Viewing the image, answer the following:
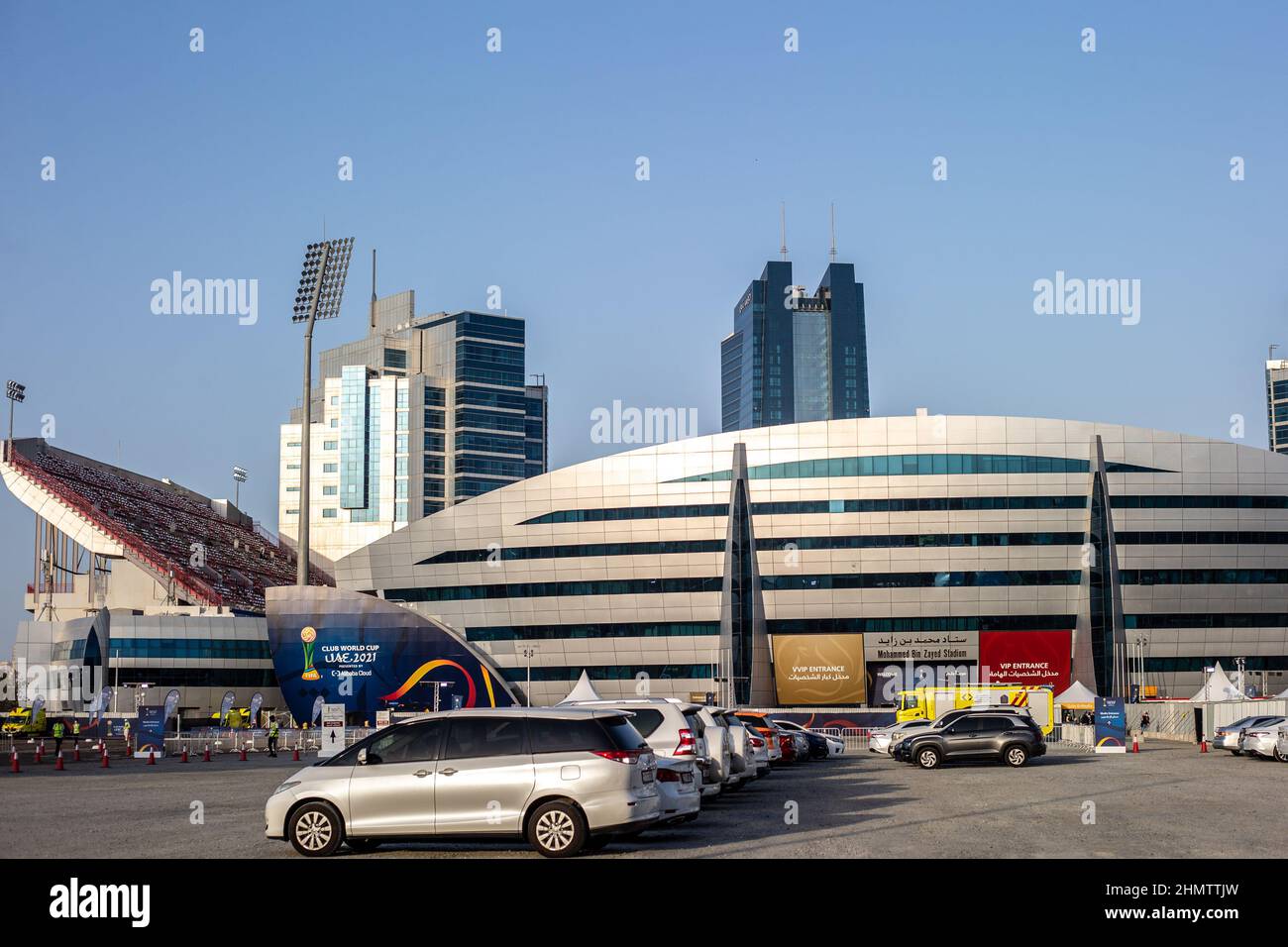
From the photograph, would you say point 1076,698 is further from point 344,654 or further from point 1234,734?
point 344,654

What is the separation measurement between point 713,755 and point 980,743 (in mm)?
17558

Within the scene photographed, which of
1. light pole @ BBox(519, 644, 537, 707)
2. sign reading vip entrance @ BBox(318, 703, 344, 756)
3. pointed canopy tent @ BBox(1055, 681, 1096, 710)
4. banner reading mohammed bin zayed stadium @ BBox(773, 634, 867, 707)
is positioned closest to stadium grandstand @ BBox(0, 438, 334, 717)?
light pole @ BBox(519, 644, 537, 707)

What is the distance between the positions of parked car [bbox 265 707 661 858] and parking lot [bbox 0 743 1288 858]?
0.73 meters

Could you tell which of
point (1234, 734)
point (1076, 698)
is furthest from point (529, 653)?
point (1234, 734)

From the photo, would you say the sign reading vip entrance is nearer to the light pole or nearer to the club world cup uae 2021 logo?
the club world cup uae 2021 logo

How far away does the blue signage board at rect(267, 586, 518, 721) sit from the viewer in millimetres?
93562

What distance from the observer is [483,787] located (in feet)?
54.8

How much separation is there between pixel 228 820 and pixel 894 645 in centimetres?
7571

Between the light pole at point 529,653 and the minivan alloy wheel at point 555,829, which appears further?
the light pole at point 529,653

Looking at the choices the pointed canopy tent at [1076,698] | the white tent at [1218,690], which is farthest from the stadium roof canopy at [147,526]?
the white tent at [1218,690]

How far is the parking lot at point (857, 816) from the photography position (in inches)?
690

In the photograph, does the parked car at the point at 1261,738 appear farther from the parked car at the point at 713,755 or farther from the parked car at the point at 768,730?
the parked car at the point at 713,755

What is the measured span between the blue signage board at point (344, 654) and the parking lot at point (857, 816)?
55.0 m
